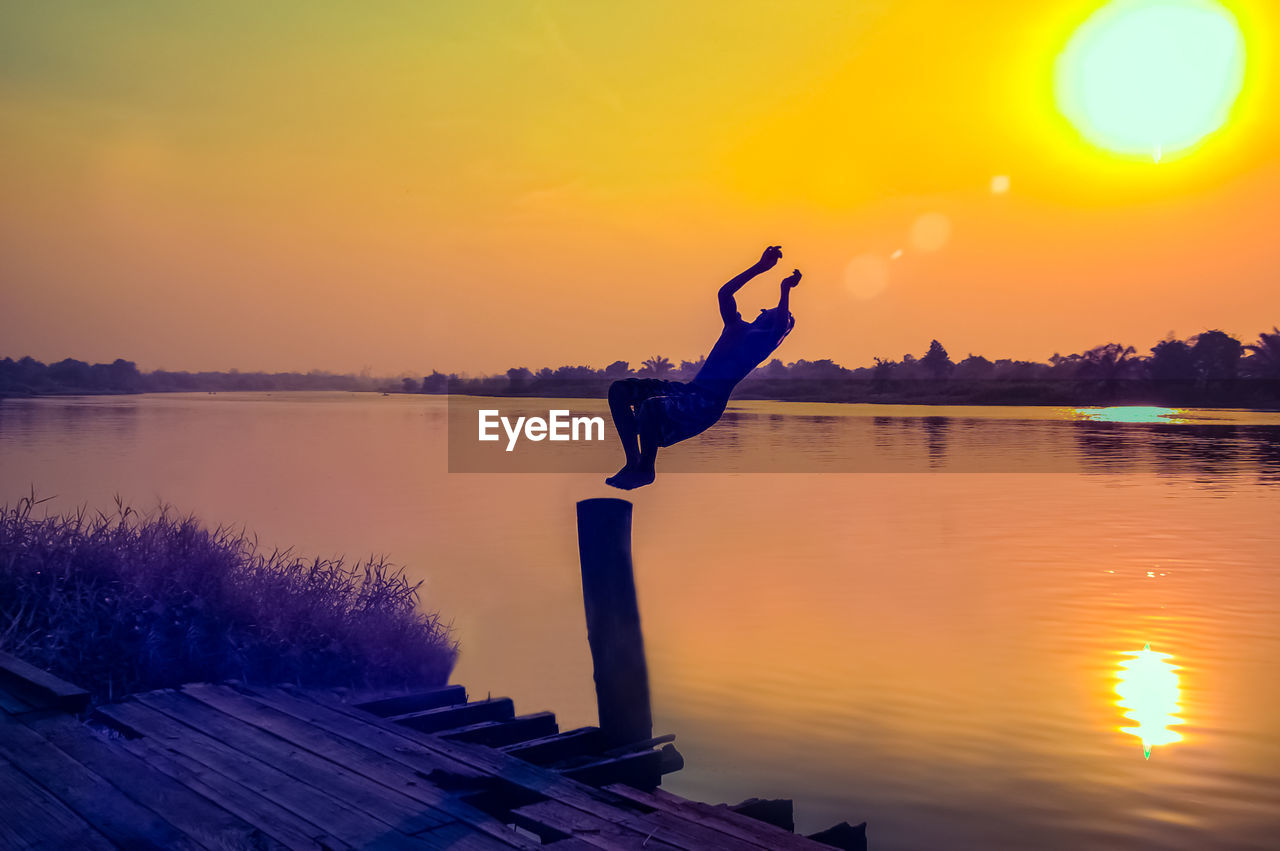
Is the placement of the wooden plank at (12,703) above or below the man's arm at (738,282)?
below

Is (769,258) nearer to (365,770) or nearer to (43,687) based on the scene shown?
(365,770)

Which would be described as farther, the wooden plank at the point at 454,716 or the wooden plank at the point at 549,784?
the wooden plank at the point at 454,716

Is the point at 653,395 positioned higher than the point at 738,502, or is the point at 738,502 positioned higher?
the point at 653,395

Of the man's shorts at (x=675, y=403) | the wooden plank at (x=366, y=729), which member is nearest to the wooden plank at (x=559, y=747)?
the wooden plank at (x=366, y=729)

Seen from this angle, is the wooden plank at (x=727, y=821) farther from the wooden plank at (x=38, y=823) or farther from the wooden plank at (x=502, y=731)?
the wooden plank at (x=38, y=823)

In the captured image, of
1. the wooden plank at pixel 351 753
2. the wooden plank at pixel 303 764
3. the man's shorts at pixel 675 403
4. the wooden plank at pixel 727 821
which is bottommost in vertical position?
the wooden plank at pixel 727 821

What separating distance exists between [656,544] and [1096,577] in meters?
10.6

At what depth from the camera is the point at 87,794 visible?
552cm

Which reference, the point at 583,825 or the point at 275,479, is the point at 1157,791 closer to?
the point at 583,825

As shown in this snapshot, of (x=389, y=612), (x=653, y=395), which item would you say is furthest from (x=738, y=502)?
(x=653, y=395)

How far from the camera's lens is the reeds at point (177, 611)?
8.62 meters

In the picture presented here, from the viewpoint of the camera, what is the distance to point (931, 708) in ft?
40.9

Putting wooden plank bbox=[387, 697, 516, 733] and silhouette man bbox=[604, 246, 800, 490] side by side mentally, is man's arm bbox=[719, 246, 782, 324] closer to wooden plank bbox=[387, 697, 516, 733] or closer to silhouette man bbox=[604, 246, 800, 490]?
silhouette man bbox=[604, 246, 800, 490]

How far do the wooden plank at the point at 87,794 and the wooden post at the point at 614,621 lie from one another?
11.9 ft
